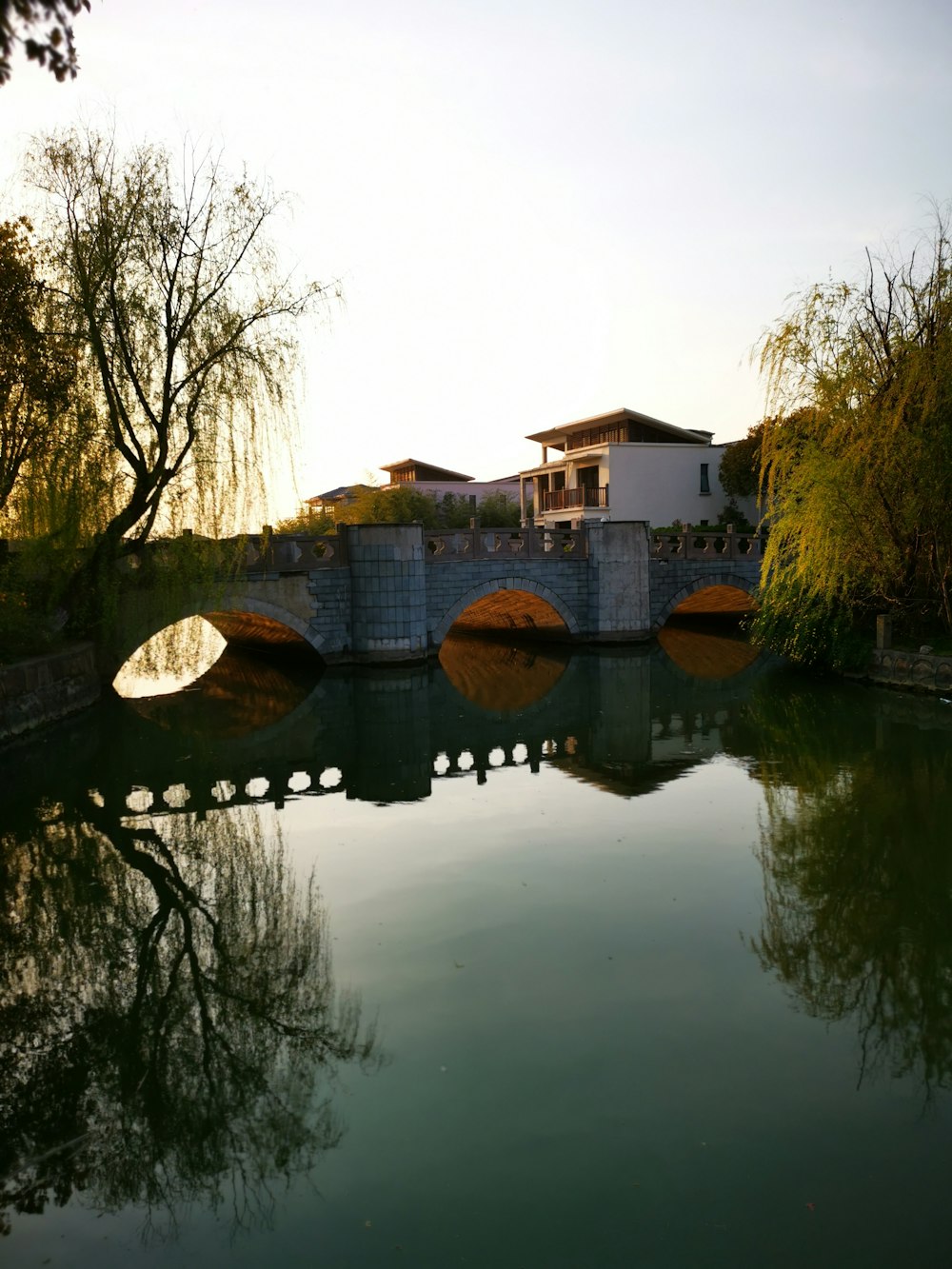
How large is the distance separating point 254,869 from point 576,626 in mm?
16157

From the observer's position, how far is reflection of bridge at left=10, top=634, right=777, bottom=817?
1147cm

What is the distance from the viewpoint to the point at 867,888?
7824 mm

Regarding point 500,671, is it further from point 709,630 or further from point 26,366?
point 26,366

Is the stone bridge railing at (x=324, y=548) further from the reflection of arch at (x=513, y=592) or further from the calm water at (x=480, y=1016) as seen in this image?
the calm water at (x=480, y=1016)

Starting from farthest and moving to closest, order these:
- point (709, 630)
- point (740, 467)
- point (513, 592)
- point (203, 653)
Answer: point (740, 467), point (709, 630), point (203, 653), point (513, 592)

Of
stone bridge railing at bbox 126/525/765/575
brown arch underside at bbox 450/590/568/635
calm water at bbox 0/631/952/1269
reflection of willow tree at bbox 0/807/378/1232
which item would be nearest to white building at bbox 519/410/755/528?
brown arch underside at bbox 450/590/568/635

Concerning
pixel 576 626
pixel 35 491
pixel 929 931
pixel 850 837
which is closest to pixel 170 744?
pixel 35 491

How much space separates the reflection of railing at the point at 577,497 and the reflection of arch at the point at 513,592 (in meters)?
13.1

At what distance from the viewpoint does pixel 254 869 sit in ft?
28.4

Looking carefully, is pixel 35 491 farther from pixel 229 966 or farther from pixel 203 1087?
pixel 203 1087

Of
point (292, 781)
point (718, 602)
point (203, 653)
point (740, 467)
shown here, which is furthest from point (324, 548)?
point (740, 467)

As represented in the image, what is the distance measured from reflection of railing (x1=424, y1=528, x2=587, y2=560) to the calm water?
34.4 ft

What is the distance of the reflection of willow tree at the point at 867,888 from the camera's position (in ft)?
19.0

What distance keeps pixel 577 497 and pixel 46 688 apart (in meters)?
26.5
